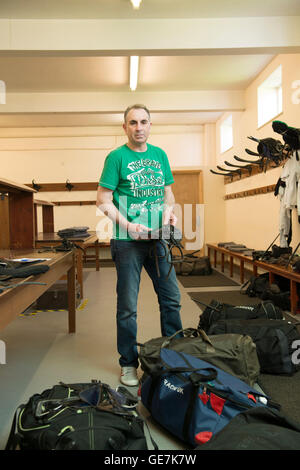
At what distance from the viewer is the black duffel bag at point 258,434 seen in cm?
108

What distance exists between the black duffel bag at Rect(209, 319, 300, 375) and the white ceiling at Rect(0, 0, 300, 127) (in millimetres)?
3239

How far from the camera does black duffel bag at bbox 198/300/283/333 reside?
2662 mm

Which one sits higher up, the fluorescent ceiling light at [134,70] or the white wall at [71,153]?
the fluorescent ceiling light at [134,70]

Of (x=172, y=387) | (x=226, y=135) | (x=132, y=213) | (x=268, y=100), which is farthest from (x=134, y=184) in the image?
(x=226, y=135)

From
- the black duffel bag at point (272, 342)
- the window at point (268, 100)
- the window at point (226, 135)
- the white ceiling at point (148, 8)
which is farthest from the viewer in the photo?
the window at point (226, 135)

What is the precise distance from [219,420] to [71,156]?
7744mm

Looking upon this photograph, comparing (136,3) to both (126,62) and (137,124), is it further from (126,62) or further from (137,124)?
(137,124)

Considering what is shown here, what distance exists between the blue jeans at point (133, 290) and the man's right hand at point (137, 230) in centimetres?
8

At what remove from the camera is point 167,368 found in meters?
1.59

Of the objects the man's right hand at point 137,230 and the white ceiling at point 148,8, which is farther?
the white ceiling at point 148,8

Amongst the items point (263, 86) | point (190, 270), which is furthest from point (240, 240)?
point (263, 86)

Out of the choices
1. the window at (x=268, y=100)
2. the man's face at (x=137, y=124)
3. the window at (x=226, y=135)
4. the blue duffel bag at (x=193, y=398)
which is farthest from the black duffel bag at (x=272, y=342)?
the window at (x=226, y=135)

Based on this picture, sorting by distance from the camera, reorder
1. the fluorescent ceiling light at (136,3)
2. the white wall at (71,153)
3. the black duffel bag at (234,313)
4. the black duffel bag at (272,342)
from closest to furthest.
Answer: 1. the black duffel bag at (272,342)
2. the black duffel bag at (234,313)
3. the fluorescent ceiling light at (136,3)
4. the white wall at (71,153)

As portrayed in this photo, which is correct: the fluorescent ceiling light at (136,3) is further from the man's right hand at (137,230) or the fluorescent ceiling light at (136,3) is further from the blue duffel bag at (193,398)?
the blue duffel bag at (193,398)
